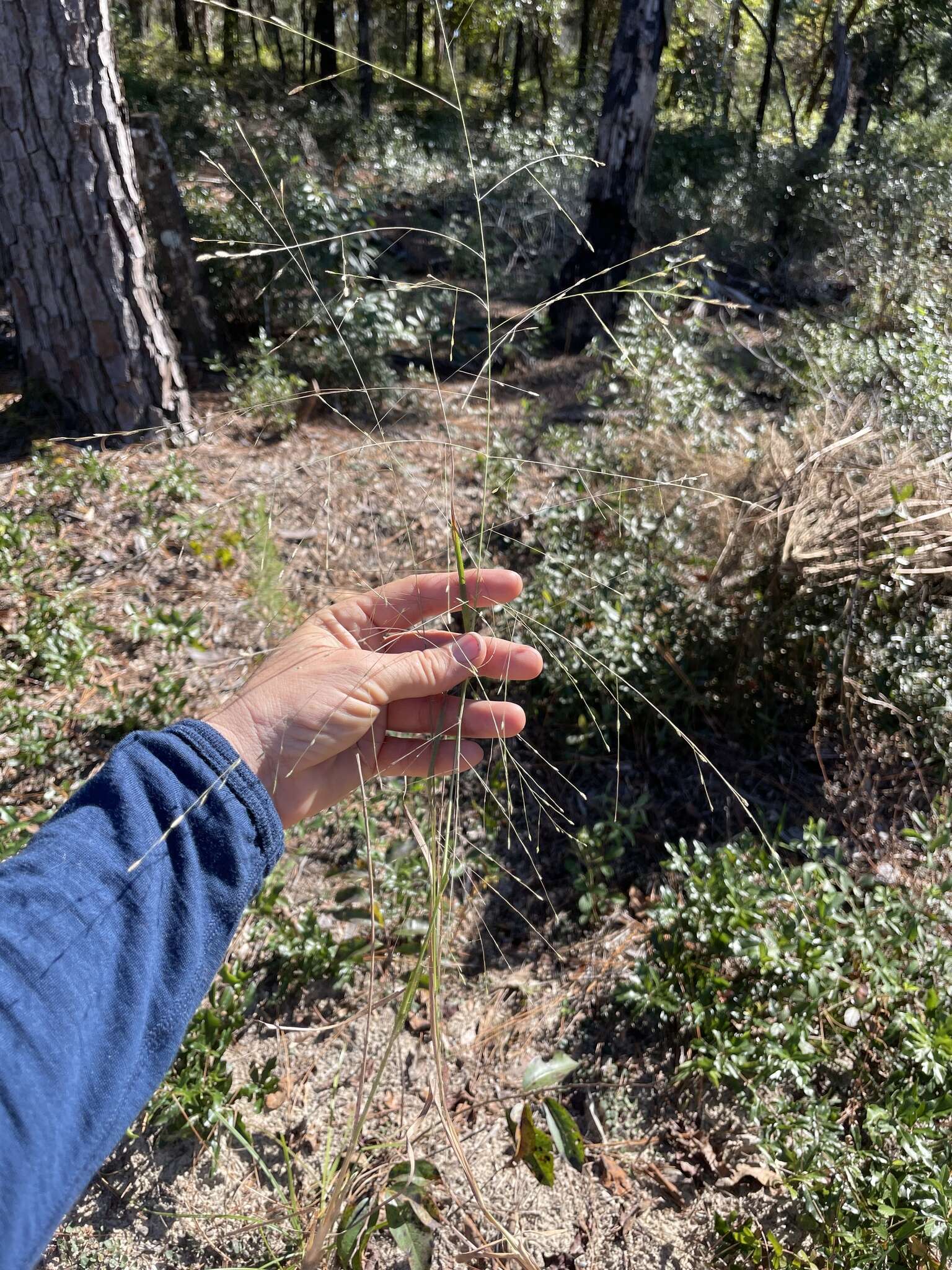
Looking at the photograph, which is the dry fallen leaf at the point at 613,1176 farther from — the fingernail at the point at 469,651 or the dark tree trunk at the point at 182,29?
the dark tree trunk at the point at 182,29

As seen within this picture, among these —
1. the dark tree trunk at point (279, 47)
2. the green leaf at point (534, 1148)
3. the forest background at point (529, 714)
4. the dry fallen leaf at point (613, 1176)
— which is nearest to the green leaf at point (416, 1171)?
the forest background at point (529, 714)

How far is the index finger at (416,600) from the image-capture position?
172cm

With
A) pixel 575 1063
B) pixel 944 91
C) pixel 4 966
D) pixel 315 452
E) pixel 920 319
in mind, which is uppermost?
pixel 944 91

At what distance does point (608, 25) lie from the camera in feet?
66.6

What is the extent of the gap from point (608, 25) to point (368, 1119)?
81.5 feet

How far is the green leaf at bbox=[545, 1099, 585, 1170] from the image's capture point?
168 centimetres

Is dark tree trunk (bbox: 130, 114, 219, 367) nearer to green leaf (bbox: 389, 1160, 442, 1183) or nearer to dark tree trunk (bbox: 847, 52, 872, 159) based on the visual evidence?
green leaf (bbox: 389, 1160, 442, 1183)

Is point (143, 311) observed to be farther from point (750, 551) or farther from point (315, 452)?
point (750, 551)

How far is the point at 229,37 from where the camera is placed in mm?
17344

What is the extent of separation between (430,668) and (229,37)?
68.7ft

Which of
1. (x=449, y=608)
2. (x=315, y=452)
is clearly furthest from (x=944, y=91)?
(x=449, y=608)

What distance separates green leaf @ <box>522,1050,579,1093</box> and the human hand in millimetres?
718

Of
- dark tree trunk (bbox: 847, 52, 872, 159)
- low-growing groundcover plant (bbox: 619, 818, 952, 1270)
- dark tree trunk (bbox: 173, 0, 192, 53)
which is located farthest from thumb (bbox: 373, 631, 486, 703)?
dark tree trunk (bbox: 173, 0, 192, 53)

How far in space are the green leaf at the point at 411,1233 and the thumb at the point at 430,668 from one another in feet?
3.12
